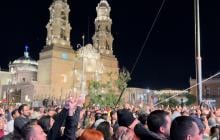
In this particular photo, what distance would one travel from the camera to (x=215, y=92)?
300ft

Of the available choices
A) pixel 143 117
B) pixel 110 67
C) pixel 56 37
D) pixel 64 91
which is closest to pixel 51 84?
pixel 64 91

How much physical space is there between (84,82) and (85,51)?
1012cm

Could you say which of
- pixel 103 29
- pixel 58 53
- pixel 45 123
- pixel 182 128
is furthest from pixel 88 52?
pixel 182 128

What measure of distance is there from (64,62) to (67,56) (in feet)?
4.90

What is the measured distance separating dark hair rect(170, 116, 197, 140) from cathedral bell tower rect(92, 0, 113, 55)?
292ft

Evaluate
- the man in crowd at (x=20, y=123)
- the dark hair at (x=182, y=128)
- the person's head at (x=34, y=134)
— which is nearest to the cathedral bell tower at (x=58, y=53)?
the man in crowd at (x=20, y=123)

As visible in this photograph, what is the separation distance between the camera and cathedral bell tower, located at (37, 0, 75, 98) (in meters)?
83.9

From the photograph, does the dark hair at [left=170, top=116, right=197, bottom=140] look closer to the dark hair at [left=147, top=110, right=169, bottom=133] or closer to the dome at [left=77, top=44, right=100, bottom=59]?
the dark hair at [left=147, top=110, right=169, bottom=133]

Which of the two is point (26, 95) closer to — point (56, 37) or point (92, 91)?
point (56, 37)

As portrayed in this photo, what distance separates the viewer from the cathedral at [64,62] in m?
83.2

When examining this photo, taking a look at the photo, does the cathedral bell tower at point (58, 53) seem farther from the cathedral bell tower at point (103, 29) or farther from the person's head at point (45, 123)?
the person's head at point (45, 123)

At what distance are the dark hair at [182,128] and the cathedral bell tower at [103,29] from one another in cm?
8913

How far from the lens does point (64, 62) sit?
86812mm

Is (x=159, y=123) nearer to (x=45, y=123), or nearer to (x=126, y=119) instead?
(x=126, y=119)
